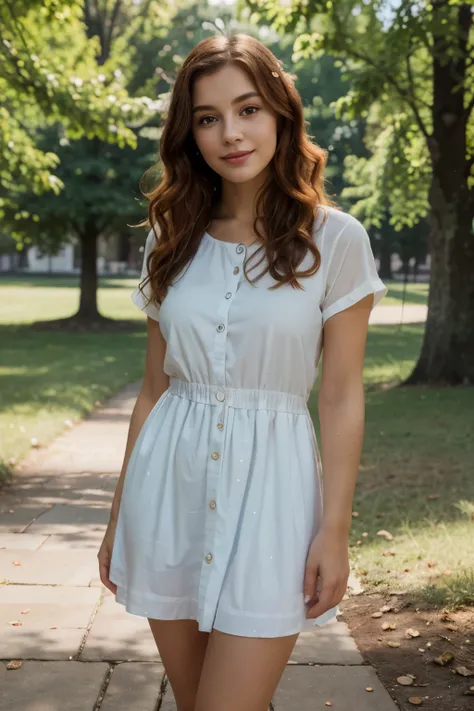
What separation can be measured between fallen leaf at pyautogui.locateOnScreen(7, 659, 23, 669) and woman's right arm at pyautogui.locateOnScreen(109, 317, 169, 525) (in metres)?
1.70

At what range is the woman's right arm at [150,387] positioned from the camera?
2.72 meters

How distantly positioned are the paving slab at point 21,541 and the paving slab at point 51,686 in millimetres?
1949

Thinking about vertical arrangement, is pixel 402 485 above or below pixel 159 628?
below

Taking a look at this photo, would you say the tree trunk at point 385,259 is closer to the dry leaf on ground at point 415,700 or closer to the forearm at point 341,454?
the dry leaf on ground at point 415,700

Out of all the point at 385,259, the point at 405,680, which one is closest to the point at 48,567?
the point at 405,680

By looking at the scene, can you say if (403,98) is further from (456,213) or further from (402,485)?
(402,485)

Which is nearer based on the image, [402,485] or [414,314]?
[402,485]

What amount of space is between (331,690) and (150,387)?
5.90 feet

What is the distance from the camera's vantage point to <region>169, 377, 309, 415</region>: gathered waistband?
245 centimetres

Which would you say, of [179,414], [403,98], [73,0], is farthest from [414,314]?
[179,414]

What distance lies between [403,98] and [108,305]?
23.7 m

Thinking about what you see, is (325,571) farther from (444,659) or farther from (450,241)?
(450,241)

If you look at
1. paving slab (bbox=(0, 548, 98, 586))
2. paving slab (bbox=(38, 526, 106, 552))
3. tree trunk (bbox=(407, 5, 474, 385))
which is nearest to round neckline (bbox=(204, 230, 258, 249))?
paving slab (bbox=(0, 548, 98, 586))

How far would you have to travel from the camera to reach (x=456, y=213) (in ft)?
46.9
